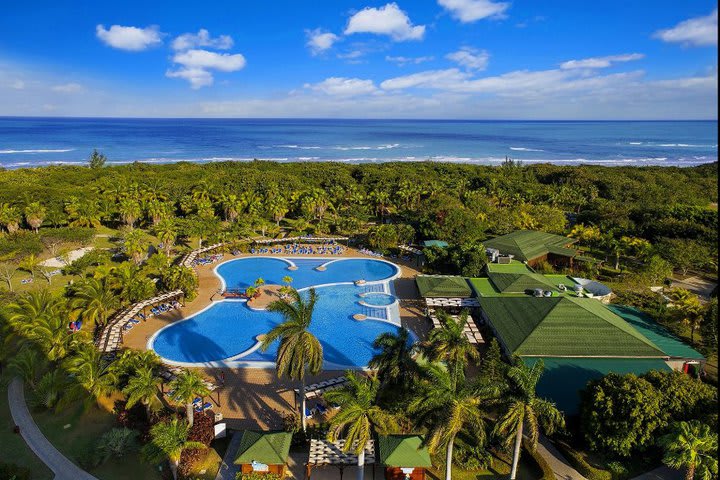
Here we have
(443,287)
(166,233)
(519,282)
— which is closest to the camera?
(519,282)

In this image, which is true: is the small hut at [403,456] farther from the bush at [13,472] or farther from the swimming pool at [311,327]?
the bush at [13,472]

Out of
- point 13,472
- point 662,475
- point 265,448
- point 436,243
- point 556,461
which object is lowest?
point 662,475

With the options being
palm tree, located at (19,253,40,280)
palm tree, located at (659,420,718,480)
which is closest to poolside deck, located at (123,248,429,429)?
palm tree, located at (659,420,718,480)

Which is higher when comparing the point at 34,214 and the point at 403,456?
the point at 34,214

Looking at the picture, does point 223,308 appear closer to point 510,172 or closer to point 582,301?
point 582,301

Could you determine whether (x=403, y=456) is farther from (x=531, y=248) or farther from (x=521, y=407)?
(x=531, y=248)

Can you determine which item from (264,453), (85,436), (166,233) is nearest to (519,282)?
(264,453)

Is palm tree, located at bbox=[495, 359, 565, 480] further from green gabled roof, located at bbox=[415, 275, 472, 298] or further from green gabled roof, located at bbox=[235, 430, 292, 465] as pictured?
green gabled roof, located at bbox=[415, 275, 472, 298]

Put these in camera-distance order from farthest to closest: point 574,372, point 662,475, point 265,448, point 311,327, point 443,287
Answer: point 443,287
point 311,327
point 574,372
point 662,475
point 265,448
